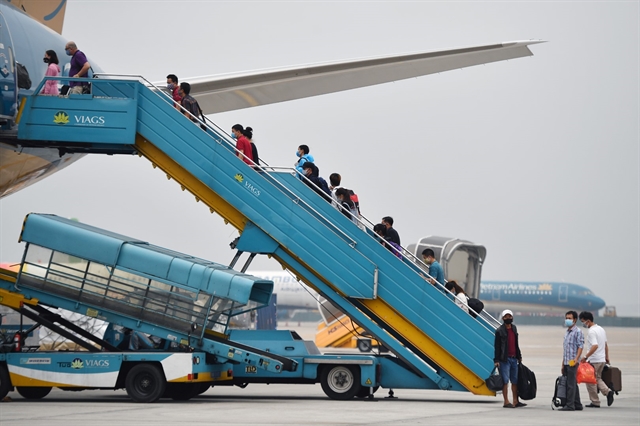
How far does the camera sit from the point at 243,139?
61.7ft

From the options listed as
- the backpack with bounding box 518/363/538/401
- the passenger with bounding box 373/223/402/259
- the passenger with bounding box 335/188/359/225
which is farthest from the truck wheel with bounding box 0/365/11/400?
the backpack with bounding box 518/363/538/401

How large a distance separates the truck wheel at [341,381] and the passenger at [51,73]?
24.5 ft

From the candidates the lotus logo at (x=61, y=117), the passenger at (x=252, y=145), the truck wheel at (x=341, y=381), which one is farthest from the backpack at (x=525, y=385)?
the lotus logo at (x=61, y=117)

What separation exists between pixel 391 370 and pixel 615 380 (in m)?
4.24

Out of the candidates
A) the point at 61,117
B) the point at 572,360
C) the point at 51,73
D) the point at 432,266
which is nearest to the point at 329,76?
the point at 432,266

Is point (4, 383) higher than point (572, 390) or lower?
lower

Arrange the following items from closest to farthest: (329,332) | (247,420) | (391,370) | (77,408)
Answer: (247,420) → (77,408) → (391,370) → (329,332)

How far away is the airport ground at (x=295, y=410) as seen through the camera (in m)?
14.1

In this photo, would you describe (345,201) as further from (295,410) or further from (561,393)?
(561,393)

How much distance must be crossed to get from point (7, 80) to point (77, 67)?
160 cm

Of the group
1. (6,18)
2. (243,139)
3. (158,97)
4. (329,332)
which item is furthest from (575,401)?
(329,332)

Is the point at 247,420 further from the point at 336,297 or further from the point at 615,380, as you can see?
the point at 615,380

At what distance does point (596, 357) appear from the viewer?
18.5m

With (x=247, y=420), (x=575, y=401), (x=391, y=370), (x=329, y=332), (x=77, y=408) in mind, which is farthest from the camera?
(x=329, y=332)
